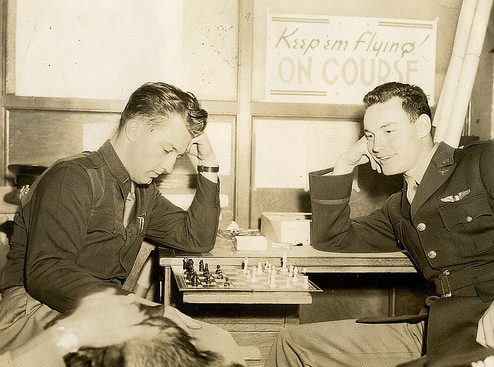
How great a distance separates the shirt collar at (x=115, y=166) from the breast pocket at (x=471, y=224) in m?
1.70

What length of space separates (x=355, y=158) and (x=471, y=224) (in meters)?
0.91

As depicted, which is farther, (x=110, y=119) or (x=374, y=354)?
(x=110, y=119)

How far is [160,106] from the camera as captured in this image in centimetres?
332

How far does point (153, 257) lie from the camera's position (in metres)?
4.83

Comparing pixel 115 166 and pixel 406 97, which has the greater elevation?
pixel 406 97

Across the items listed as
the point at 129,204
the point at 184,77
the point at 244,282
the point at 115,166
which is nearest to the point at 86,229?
the point at 115,166

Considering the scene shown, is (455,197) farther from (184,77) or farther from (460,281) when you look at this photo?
(184,77)

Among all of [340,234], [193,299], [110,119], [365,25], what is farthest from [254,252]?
[365,25]

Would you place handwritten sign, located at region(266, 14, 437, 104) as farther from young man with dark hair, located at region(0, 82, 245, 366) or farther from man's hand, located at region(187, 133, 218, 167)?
young man with dark hair, located at region(0, 82, 245, 366)

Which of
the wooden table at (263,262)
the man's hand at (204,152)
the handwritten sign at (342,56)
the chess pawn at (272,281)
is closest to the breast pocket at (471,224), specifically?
the wooden table at (263,262)

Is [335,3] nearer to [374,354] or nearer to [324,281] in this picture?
[324,281]

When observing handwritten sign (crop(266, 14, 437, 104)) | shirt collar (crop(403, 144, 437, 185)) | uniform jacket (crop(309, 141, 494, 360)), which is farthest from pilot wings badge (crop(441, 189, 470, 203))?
handwritten sign (crop(266, 14, 437, 104))

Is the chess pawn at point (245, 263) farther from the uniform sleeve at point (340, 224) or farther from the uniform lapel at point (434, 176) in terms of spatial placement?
the uniform lapel at point (434, 176)

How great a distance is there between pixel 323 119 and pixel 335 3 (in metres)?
0.94
